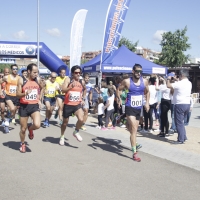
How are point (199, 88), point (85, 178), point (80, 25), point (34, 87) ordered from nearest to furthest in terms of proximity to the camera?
point (85, 178) < point (34, 87) < point (80, 25) < point (199, 88)

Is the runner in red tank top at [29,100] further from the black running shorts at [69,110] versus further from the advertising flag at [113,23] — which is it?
the advertising flag at [113,23]

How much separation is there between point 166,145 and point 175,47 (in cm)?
3446

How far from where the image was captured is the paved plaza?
4.30m

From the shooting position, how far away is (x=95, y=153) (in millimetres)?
6676

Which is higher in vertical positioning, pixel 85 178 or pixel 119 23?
pixel 119 23

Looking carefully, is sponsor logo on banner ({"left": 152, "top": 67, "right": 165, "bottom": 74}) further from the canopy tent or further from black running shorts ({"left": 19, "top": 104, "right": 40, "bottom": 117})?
black running shorts ({"left": 19, "top": 104, "right": 40, "bottom": 117})

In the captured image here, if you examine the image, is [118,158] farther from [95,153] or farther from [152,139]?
[152,139]

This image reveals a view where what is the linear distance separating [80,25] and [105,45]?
490 centimetres

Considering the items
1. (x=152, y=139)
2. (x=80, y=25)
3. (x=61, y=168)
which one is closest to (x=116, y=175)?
(x=61, y=168)

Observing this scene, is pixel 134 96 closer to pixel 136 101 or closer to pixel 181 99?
pixel 136 101

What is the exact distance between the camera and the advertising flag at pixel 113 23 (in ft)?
47.6

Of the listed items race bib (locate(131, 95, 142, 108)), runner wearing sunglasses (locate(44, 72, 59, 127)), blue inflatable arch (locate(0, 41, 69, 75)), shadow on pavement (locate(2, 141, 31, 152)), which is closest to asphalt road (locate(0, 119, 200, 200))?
shadow on pavement (locate(2, 141, 31, 152))

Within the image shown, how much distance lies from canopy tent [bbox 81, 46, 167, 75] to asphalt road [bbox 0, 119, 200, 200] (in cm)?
883

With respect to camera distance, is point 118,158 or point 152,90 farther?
point 152,90
